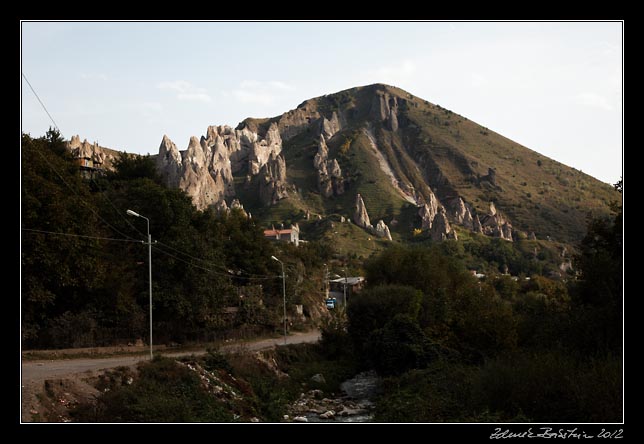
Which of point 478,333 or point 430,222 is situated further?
point 430,222

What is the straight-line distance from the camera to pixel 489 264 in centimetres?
13338

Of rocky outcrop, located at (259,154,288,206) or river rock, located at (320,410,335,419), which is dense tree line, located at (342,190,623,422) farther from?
rocky outcrop, located at (259,154,288,206)

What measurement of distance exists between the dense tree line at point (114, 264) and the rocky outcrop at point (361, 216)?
9354cm

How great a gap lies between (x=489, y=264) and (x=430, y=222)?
29.1m

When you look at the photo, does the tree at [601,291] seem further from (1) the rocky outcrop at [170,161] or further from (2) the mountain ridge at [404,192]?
(1) the rocky outcrop at [170,161]

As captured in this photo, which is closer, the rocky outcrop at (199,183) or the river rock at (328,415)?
the river rock at (328,415)

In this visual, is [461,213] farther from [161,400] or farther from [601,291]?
Answer: [161,400]

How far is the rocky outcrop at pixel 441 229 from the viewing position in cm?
15200

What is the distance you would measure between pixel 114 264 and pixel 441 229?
125 m

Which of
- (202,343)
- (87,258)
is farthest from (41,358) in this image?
(202,343)

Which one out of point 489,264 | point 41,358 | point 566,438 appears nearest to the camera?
point 566,438

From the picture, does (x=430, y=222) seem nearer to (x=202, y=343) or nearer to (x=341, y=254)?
(x=341, y=254)

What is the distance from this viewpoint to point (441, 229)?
506 ft

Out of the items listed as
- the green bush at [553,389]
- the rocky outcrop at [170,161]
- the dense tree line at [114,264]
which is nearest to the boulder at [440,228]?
the rocky outcrop at [170,161]
